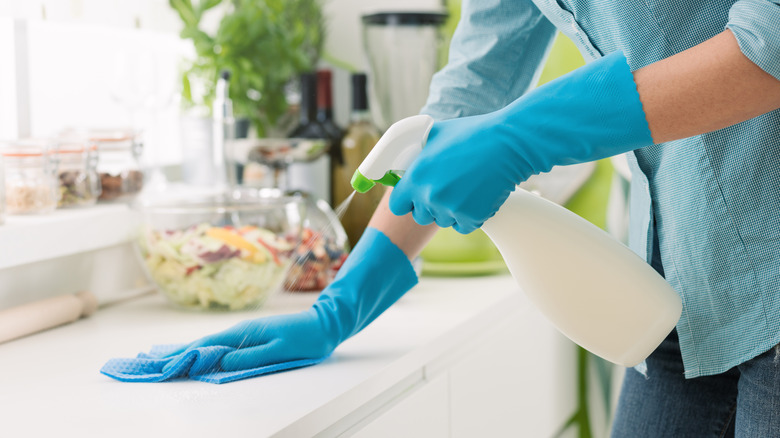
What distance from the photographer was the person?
66 centimetres

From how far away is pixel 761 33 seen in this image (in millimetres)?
614

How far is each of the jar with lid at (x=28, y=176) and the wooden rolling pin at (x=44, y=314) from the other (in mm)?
141

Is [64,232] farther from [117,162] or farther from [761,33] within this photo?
[761,33]

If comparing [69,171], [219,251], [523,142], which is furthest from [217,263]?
[523,142]

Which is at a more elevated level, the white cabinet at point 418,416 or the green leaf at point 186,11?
the green leaf at point 186,11

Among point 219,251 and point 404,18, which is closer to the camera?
point 219,251

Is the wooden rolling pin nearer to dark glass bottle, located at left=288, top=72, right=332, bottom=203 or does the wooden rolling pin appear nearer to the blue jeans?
dark glass bottle, located at left=288, top=72, right=332, bottom=203

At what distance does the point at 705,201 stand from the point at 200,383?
0.54 meters

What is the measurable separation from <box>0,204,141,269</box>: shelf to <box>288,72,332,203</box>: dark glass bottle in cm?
38

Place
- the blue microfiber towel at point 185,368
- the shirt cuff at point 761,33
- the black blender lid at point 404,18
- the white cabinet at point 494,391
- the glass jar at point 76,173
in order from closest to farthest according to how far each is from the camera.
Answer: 1. the shirt cuff at point 761,33
2. the blue microfiber towel at point 185,368
3. the white cabinet at point 494,391
4. the glass jar at point 76,173
5. the black blender lid at point 404,18

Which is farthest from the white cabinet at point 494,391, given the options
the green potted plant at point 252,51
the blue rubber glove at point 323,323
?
the green potted plant at point 252,51

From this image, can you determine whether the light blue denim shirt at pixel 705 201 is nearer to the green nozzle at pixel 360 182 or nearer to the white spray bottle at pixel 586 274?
the white spray bottle at pixel 586 274

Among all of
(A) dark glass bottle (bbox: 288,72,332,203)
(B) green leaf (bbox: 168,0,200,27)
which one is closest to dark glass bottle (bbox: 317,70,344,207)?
(A) dark glass bottle (bbox: 288,72,332,203)

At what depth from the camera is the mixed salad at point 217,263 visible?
3.67 ft
